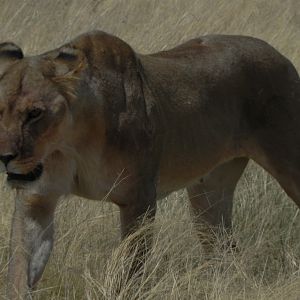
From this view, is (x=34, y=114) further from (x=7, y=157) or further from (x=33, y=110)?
(x=7, y=157)

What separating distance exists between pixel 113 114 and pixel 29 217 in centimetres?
54

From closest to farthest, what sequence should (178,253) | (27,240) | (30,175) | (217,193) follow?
(30,175)
(27,240)
(178,253)
(217,193)

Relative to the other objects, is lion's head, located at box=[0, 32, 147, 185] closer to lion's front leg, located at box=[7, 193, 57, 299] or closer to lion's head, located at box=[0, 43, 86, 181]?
lion's head, located at box=[0, 43, 86, 181]

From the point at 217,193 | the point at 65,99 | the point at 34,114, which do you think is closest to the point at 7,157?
the point at 34,114

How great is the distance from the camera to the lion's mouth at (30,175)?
13.4ft

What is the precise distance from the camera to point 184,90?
16.8 feet

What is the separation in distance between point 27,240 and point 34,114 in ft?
2.27

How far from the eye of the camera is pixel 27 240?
14.7 ft

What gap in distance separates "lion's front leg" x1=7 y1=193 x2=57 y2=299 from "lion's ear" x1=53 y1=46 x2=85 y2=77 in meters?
0.52

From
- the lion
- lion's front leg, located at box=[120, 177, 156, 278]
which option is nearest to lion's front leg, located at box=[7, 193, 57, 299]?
the lion

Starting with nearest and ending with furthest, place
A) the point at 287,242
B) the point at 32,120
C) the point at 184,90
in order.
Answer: the point at 32,120
the point at 184,90
the point at 287,242

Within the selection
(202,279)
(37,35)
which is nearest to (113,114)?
(202,279)

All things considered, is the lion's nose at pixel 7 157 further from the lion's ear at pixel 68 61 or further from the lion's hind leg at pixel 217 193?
the lion's hind leg at pixel 217 193

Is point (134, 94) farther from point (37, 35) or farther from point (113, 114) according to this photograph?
point (37, 35)
